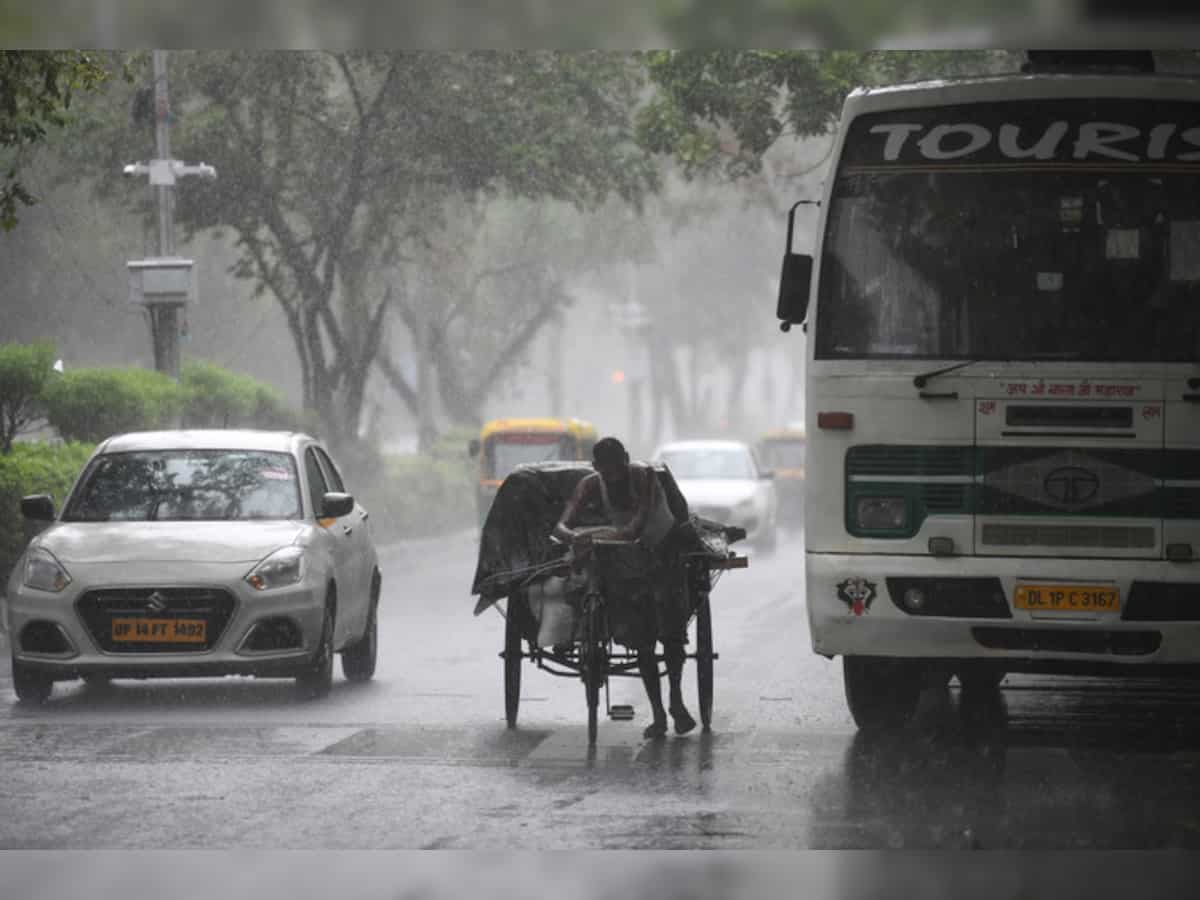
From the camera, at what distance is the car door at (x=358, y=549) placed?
16.1 metres

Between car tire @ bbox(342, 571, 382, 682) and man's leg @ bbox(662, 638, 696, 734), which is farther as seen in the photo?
car tire @ bbox(342, 571, 382, 682)

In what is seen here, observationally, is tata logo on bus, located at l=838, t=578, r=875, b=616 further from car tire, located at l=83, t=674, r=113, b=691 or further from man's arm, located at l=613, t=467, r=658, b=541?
car tire, located at l=83, t=674, r=113, b=691

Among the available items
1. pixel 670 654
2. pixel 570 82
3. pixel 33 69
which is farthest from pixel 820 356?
pixel 570 82

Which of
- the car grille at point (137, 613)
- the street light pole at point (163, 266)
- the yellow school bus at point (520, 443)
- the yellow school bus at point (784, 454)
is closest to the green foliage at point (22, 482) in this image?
the street light pole at point (163, 266)

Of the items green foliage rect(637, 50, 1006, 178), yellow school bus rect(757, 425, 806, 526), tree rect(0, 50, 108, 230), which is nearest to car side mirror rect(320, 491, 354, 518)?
tree rect(0, 50, 108, 230)

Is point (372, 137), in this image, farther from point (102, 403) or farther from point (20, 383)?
point (20, 383)

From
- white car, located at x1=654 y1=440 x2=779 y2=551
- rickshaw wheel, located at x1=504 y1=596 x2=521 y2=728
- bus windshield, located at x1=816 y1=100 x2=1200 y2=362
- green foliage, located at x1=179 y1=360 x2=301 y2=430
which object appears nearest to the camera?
bus windshield, located at x1=816 y1=100 x2=1200 y2=362

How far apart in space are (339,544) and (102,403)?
11.4m

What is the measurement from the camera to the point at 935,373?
11.6m

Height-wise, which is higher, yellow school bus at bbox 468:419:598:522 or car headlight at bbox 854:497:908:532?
car headlight at bbox 854:497:908:532

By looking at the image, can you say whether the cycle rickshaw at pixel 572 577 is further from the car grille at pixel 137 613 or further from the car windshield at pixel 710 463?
the car windshield at pixel 710 463

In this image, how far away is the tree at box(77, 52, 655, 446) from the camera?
33.8 meters

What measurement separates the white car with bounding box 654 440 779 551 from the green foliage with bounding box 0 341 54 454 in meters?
10.6

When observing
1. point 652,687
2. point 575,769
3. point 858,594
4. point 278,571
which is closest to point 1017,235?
point 858,594
